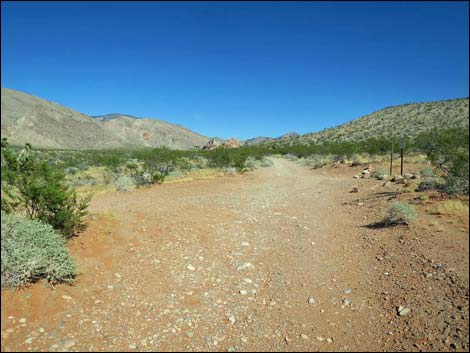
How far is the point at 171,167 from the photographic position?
23844mm

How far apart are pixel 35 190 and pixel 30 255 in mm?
1691

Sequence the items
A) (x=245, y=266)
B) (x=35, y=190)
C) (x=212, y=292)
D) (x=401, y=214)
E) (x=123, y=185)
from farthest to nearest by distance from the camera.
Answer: (x=123, y=185) → (x=401, y=214) → (x=245, y=266) → (x=35, y=190) → (x=212, y=292)

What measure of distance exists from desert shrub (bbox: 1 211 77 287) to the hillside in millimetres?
47408

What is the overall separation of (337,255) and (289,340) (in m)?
2.99

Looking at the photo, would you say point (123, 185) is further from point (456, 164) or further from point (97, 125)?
point (97, 125)

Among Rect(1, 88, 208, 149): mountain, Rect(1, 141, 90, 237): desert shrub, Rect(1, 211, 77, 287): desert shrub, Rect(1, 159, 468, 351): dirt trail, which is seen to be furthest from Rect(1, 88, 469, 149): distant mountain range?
Rect(1, 211, 77, 287): desert shrub

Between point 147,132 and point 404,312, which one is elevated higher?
point 147,132

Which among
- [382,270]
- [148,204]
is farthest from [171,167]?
[382,270]

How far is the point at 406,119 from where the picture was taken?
56.6 meters

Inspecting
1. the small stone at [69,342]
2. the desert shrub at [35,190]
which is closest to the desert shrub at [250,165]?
the desert shrub at [35,190]

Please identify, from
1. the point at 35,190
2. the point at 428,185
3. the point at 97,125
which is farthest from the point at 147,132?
the point at 35,190

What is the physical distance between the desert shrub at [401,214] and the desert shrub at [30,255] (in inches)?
274

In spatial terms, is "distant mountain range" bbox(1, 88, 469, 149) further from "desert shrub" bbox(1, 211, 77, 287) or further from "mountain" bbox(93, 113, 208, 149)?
"desert shrub" bbox(1, 211, 77, 287)

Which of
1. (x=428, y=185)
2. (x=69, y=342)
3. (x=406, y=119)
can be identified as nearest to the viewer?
(x=69, y=342)
